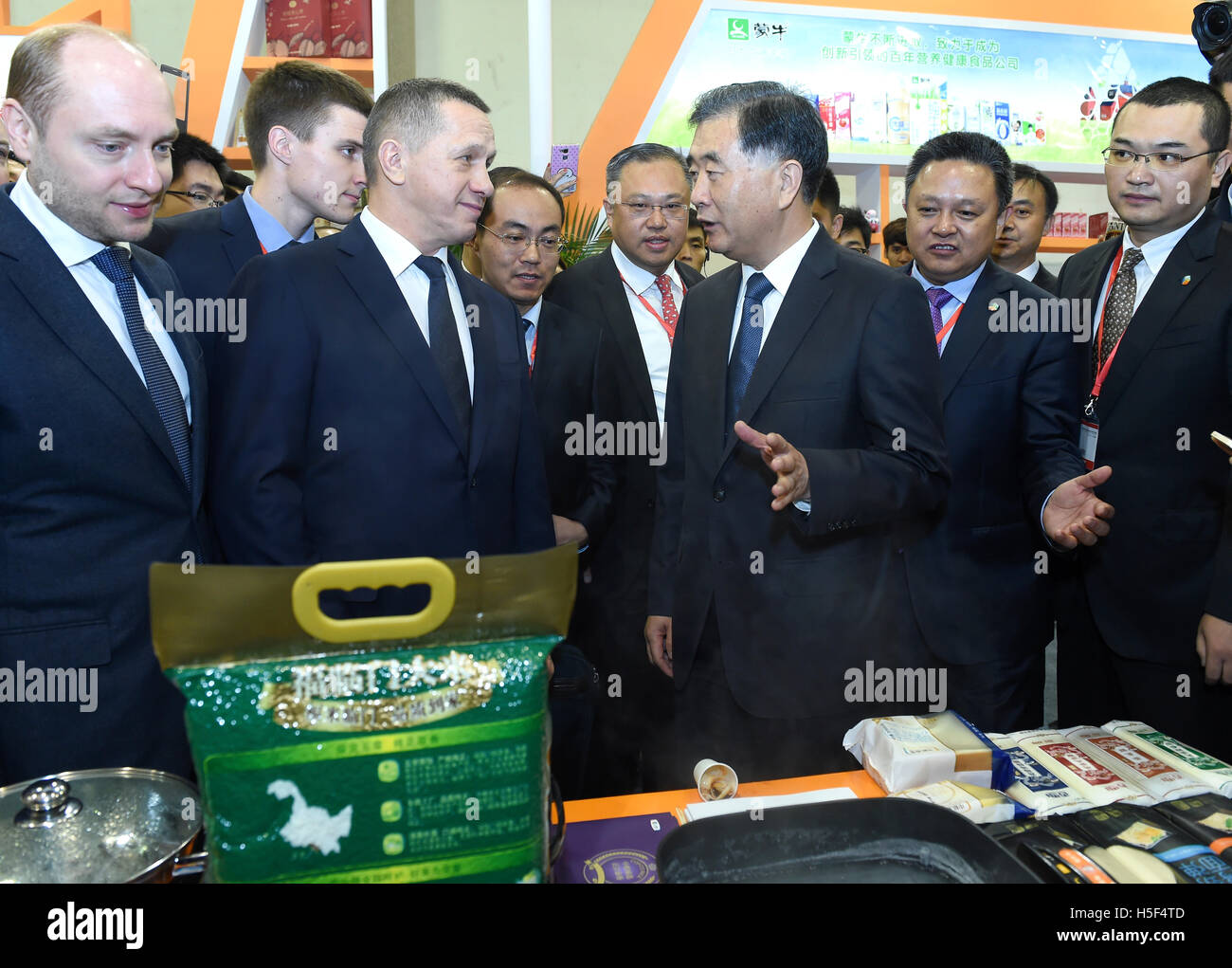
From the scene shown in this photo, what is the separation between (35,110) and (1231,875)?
197cm

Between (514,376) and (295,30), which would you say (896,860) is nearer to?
(514,376)

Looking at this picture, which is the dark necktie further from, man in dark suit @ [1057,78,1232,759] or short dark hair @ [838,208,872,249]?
short dark hair @ [838,208,872,249]

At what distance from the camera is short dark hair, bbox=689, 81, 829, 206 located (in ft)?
6.17

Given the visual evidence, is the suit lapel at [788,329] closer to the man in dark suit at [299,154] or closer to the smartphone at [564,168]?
the man in dark suit at [299,154]

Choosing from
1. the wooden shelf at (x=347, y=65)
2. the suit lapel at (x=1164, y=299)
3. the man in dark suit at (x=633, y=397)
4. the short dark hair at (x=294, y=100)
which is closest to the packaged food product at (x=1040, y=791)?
the suit lapel at (x=1164, y=299)

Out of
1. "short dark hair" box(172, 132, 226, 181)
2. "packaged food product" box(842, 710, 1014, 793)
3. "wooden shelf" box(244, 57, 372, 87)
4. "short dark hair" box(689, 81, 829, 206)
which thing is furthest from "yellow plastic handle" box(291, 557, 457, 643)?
"wooden shelf" box(244, 57, 372, 87)

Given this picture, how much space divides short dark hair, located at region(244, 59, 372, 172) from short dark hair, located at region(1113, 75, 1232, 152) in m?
2.15

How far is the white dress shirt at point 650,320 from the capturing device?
2.83 meters

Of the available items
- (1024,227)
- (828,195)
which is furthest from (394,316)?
(1024,227)

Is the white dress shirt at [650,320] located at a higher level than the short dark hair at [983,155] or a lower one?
lower

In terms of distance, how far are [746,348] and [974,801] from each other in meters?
1.06

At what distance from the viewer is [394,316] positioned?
5.29ft

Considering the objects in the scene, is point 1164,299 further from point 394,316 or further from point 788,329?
point 394,316

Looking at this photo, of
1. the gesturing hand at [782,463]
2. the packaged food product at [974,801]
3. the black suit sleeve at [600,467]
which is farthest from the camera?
the black suit sleeve at [600,467]
